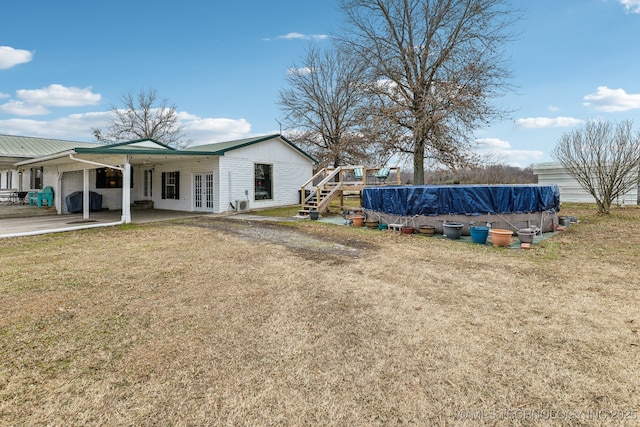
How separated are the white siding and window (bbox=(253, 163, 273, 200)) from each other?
0.22 meters

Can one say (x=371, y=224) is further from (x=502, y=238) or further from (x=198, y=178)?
(x=198, y=178)

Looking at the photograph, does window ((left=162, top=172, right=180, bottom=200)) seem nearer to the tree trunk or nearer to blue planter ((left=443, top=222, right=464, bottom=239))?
the tree trunk

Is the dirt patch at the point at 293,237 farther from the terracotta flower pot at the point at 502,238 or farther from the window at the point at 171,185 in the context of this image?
the window at the point at 171,185

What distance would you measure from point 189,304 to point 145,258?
2989 millimetres

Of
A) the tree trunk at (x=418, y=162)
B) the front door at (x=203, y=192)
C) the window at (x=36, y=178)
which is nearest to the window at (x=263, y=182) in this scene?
the front door at (x=203, y=192)

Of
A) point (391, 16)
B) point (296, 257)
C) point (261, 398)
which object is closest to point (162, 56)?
point (391, 16)

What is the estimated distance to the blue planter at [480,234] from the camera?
7512 mm

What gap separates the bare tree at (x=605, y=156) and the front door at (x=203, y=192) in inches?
699

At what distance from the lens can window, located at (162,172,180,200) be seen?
637 inches

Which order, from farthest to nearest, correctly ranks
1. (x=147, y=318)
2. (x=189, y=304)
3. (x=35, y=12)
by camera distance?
(x=35, y=12) → (x=189, y=304) → (x=147, y=318)

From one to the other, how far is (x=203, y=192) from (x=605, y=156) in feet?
62.4

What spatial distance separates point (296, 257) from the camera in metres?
6.23

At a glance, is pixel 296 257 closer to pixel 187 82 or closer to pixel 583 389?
pixel 583 389

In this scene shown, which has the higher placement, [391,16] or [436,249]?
[391,16]
